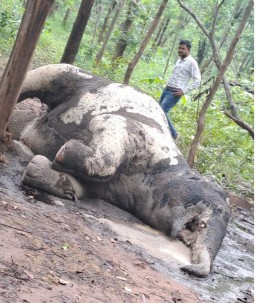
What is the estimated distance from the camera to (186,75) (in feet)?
31.1

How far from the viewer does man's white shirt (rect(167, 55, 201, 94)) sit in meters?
9.40

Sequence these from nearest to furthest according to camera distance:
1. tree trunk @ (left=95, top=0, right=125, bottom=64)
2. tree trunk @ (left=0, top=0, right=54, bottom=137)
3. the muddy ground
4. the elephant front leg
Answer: the muddy ground < tree trunk @ (left=0, top=0, right=54, bottom=137) < the elephant front leg < tree trunk @ (left=95, top=0, right=125, bottom=64)

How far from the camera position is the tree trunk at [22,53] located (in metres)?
5.71

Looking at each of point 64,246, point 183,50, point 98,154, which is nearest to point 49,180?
point 98,154

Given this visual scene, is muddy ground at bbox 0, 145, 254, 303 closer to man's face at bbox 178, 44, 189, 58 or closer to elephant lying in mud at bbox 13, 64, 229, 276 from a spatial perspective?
elephant lying in mud at bbox 13, 64, 229, 276

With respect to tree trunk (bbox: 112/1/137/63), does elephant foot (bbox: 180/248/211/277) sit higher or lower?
lower

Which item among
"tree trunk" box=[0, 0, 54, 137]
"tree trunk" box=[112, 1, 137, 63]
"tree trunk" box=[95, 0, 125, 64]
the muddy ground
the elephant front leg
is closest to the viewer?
the muddy ground

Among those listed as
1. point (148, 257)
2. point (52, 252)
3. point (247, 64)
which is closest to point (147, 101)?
point (148, 257)

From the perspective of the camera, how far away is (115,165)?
633cm

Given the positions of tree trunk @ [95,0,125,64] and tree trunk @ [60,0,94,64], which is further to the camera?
tree trunk @ [95,0,125,64]

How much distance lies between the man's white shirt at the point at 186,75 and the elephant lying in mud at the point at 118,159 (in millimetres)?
2141

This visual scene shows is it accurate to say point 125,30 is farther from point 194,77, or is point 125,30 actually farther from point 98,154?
point 98,154

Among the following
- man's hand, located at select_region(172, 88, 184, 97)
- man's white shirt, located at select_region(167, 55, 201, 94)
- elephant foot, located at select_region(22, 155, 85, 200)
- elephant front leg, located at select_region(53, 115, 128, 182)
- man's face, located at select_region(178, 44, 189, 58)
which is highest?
man's face, located at select_region(178, 44, 189, 58)

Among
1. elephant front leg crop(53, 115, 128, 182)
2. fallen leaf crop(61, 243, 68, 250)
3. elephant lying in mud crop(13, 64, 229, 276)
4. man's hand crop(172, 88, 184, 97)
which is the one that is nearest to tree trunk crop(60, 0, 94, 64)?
elephant lying in mud crop(13, 64, 229, 276)
